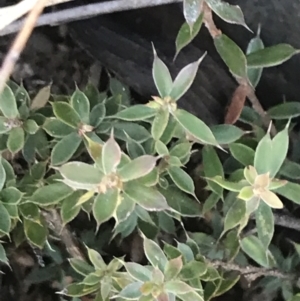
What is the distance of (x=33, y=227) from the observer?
3.19 ft

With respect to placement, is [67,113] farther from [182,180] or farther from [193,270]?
[193,270]

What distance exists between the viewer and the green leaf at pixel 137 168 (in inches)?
29.4

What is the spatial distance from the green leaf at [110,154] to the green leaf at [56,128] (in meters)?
0.24

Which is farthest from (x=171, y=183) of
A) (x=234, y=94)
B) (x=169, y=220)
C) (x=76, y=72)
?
(x=76, y=72)

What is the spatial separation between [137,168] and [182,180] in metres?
0.17

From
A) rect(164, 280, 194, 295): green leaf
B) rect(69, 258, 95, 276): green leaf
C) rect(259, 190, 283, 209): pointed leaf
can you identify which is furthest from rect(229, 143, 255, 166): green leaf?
rect(69, 258, 95, 276): green leaf

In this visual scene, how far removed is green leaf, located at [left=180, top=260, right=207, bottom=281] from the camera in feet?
2.93

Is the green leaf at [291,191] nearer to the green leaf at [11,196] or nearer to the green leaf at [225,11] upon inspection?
the green leaf at [225,11]

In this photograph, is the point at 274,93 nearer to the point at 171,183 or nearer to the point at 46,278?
the point at 171,183

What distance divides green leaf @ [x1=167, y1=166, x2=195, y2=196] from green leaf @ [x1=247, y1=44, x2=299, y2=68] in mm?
228

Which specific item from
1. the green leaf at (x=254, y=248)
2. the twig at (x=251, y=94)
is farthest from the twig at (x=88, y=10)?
the green leaf at (x=254, y=248)

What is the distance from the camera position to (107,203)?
77 centimetres

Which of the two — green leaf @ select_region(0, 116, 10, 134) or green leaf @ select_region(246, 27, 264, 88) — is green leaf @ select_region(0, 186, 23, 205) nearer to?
green leaf @ select_region(0, 116, 10, 134)

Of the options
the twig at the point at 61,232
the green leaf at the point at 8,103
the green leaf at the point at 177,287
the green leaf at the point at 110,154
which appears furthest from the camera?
the twig at the point at 61,232
